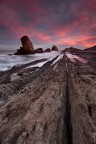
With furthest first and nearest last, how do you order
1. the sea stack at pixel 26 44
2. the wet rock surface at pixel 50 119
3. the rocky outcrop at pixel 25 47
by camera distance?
the sea stack at pixel 26 44
the rocky outcrop at pixel 25 47
the wet rock surface at pixel 50 119

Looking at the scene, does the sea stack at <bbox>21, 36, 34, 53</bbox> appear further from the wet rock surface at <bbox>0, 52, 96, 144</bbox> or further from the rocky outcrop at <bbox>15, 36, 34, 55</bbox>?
the wet rock surface at <bbox>0, 52, 96, 144</bbox>

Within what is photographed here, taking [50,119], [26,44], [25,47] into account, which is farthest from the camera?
[26,44]

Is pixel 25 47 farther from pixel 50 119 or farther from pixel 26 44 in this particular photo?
pixel 50 119

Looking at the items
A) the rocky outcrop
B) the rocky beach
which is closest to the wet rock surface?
the rocky beach

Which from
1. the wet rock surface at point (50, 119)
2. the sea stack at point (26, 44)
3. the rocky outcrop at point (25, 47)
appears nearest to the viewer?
the wet rock surface at point (50, 119)

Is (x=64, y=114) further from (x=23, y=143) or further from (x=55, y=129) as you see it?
(x=23, y=143)

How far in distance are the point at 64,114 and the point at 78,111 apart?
0.25 m

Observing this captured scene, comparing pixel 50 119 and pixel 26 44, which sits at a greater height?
pixel 50 119

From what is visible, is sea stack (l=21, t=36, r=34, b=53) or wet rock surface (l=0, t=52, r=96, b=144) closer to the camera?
wet rock surface (l=0, t=52, r=96, b=144)

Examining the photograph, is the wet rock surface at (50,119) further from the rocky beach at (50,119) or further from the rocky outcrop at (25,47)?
the rocky outcrop at (25,47)

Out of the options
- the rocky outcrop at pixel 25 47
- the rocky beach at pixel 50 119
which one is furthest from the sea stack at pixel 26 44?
the rocky beach at pixel 50 119

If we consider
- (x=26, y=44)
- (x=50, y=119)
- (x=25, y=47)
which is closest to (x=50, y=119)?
(x=50, y=119)

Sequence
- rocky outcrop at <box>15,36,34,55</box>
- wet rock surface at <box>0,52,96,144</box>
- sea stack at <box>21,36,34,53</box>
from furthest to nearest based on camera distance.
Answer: sea stack at <box>21,36,34,53</box>, rocky outcrop at <box>15,36,34,55</box>, wet rock surface at <box>0,52,96,144</box>

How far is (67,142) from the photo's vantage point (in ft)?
8.49
